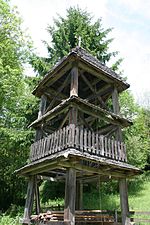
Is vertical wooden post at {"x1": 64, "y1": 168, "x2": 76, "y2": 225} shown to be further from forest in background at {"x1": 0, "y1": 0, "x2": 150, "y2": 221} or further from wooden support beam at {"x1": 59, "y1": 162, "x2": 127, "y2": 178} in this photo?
forest in background at {"x1": 0, "y1": 0, "x2": 150, "y2": 221}

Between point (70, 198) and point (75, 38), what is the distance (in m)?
11.4

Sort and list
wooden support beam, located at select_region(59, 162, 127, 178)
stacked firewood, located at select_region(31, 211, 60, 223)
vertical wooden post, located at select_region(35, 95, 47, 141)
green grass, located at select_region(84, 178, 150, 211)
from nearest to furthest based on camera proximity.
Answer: wooden support beam, located at select_region(59, 162, 127, 178)
stacked firewood, located at select_region(31, 211, 60, 223)
vertical wooden post, located at select_region(35, 95, 47, 141)
green grass, located at select_region(84, 178, 150, 211)

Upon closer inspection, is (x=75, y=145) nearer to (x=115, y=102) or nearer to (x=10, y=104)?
(x=115, y=102)

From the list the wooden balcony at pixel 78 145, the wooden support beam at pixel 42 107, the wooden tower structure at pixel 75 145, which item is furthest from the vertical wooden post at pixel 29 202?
the wooden support beam at pixel 42 107

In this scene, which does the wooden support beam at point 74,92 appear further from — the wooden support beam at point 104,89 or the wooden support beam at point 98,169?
the wooden support beam at point 104,89

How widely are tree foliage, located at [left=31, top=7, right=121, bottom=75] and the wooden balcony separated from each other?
658 centimetres

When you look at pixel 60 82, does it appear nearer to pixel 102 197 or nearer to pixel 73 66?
pixel 73 66

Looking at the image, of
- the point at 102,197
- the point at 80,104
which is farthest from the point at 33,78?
the point at 102,197

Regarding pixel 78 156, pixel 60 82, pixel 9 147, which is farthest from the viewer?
pixel 9 147

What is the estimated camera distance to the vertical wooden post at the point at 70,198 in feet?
21.8

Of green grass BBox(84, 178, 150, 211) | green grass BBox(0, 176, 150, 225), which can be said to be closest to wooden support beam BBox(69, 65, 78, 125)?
green grass BBox(0, 176, 150, 225)

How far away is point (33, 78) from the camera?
13.9m

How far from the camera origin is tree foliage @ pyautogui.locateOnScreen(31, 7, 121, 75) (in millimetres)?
14680

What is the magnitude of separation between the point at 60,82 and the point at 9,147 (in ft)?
21.2
